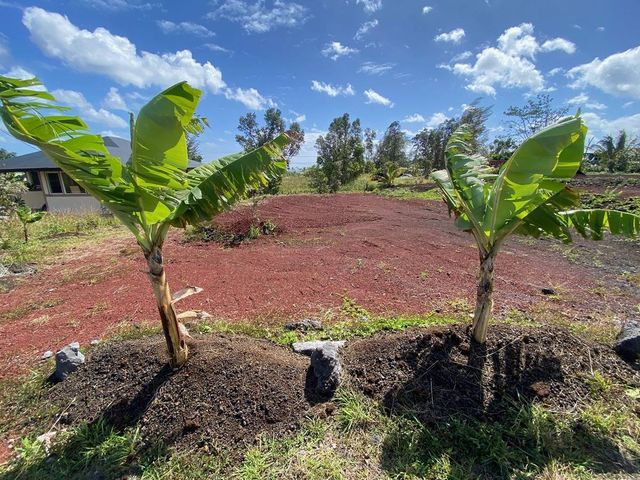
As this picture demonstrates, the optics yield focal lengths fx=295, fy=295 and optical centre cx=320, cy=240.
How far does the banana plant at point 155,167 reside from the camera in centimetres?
185

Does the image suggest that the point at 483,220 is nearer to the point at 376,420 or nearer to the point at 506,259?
the point at 376,420

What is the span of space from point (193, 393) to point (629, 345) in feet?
14.4

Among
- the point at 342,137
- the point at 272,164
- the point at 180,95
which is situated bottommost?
the point at 272,164

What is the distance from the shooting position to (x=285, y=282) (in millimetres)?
5688

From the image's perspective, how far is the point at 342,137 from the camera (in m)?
27.9

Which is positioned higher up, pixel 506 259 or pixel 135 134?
pixel 135 134

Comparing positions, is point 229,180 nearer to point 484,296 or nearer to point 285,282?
point 484,296

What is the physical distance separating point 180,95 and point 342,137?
1079 inches

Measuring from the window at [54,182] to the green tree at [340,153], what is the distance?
17.1 metres

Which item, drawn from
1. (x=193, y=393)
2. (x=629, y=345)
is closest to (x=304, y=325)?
(x=193, y=393)

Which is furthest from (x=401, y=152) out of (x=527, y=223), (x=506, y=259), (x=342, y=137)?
(x=527, y=223)

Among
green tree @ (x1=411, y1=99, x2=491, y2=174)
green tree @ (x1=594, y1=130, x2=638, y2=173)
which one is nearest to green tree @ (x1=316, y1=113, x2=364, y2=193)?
green tree @ (x1=411, y1=99, x2=491, y2=174)

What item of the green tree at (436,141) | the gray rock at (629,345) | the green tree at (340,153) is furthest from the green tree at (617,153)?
the gray rock at (629,345)

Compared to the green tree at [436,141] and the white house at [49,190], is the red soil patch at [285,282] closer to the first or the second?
the white house at [49,190]
